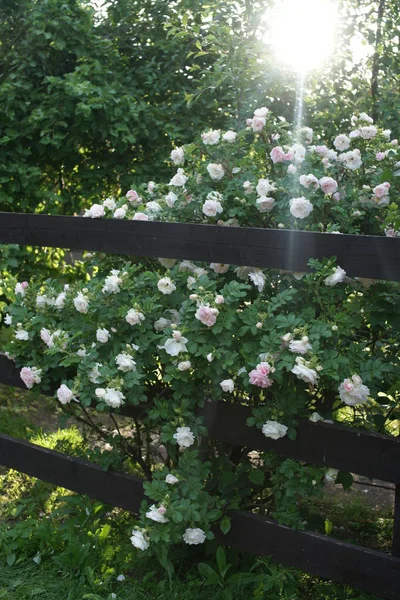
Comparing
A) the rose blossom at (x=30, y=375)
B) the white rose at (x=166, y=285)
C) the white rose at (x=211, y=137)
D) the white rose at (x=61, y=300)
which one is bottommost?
the rose blossom at (x=30, y=375)

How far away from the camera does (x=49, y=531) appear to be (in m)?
3.28

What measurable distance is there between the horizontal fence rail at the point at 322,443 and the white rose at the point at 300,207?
2.31ft

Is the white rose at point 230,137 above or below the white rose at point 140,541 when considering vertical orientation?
above

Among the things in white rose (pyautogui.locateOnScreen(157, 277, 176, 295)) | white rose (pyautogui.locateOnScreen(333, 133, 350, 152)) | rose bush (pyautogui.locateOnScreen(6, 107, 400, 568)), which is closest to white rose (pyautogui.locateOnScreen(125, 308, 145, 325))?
rose bush (pyautogui.locateOnScreen(6, 107, 400, 568))

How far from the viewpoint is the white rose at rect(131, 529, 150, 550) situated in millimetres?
2710

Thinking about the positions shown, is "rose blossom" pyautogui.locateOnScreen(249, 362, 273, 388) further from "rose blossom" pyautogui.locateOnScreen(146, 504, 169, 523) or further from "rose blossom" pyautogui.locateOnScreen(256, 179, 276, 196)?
"rose blossom" pyautogui.locateOnScreen(256, 179, 276, 196)

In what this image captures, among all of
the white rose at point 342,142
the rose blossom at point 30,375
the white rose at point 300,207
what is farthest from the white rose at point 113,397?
the white rose at point 342,142

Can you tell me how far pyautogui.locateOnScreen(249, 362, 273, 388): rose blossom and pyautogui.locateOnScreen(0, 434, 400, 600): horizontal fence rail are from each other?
579 millimetres

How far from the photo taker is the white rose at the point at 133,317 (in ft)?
8.98

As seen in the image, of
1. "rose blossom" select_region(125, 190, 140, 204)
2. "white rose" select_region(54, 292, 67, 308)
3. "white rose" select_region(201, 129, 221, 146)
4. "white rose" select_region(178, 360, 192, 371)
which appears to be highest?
"white rose" select_region(201, 129, 221, 146)

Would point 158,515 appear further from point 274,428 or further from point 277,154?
point 277,154

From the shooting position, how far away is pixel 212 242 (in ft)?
8.99

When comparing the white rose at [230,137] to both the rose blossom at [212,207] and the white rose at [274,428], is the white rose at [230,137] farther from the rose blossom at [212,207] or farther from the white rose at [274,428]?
→ the white rose at [274,428]

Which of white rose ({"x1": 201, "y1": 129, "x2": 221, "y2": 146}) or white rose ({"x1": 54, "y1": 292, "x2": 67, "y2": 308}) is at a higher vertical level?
white rose ({"x1": 201, "y1": 129, "x2": 221, "y2": 146})
